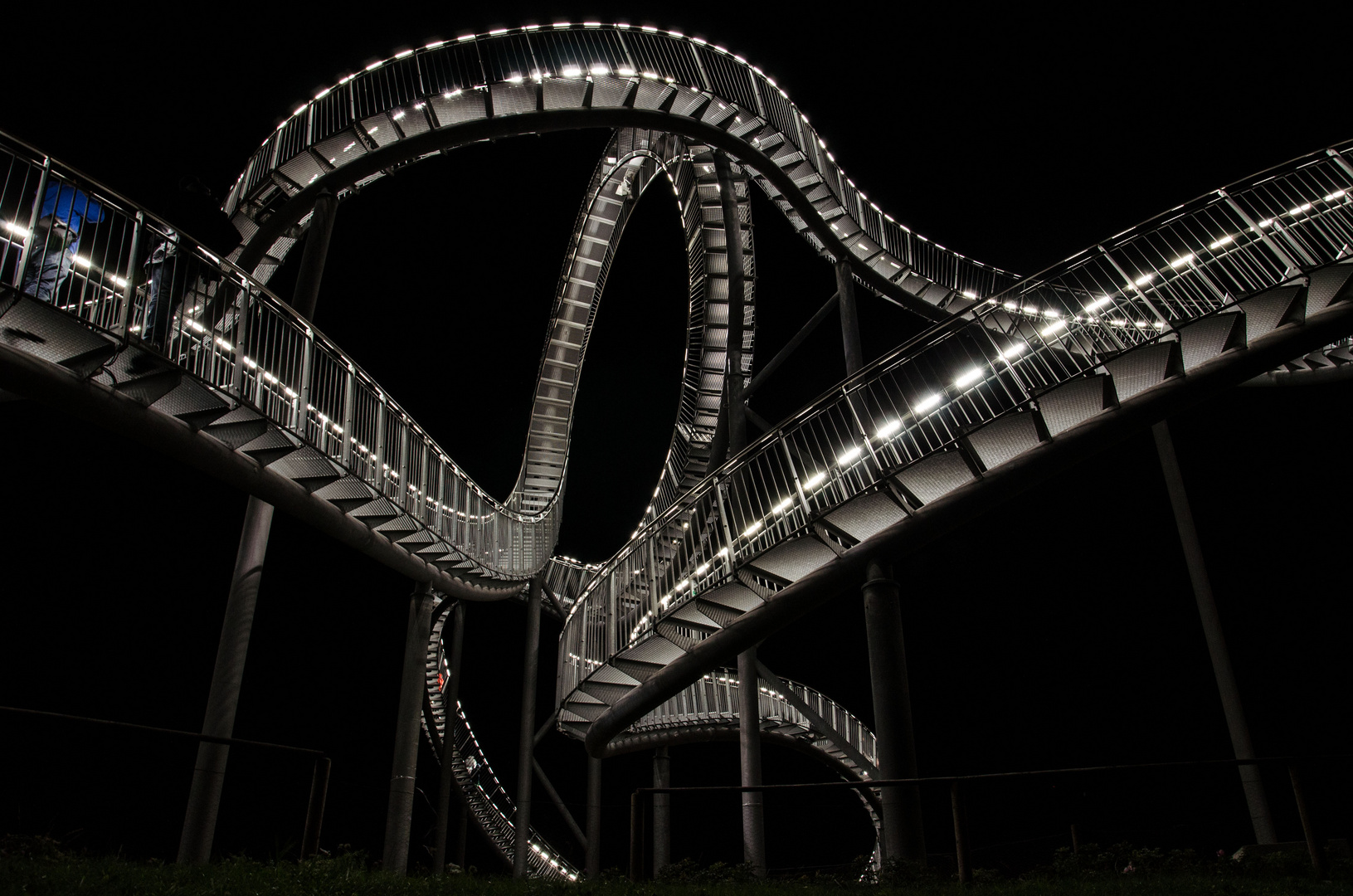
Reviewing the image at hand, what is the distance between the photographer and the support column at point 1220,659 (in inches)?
412

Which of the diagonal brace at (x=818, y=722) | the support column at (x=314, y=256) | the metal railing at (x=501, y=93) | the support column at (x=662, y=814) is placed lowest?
the support column at (x=662, y=814)

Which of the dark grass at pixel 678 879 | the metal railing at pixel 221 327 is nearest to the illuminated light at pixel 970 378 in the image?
the dark grass at pixel 678 879

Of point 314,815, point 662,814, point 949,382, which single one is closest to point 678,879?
point 314,815

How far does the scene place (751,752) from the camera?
11.7 meters

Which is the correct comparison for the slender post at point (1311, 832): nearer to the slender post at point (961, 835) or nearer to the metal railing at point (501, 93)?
the slender post at point (961, 835)

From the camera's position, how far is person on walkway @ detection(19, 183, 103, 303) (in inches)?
234

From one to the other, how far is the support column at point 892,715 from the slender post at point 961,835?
4.96ft

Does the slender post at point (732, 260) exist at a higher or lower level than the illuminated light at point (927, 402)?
higher

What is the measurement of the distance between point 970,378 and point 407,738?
8878 millimetres

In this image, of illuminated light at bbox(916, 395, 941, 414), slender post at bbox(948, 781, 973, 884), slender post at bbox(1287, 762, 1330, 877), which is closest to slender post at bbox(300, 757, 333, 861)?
slender post at bbox(948, 781, 973, 884)

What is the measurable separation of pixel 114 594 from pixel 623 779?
20.0 metres

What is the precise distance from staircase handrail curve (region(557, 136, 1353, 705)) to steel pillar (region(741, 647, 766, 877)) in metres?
1.82

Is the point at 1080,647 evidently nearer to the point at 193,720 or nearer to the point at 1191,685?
the point at 1191,685

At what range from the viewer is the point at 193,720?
664 inches
